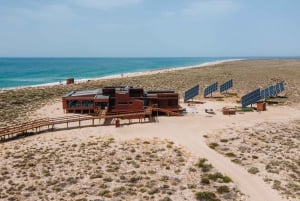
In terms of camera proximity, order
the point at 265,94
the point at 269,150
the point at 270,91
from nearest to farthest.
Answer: the point at 269,150
the point at 265,94
the point at 270,91

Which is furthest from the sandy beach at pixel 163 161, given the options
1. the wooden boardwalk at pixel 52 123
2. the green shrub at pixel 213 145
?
the wooden boardwalk at pixel 52 123

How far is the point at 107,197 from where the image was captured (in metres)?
20.1

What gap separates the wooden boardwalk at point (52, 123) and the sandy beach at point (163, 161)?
4.70 ft

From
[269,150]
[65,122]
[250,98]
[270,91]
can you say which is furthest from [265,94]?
[65,122]

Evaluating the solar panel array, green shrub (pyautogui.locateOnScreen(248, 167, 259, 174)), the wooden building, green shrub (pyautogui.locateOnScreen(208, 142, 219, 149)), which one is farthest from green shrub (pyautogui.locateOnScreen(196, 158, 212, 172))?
the solar panel array

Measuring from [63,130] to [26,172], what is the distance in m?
10.8

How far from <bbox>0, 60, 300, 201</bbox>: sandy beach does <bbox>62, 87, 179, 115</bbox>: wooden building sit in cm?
304

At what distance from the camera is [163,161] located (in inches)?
1004

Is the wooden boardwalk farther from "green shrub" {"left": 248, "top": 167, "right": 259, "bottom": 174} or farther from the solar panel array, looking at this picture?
the solar panel array

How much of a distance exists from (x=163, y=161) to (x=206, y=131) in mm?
9462

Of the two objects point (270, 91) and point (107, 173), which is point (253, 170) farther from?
point (270, 91)

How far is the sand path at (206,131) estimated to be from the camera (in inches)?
858

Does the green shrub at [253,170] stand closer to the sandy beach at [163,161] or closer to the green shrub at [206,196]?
the sandy beach at [163,161]

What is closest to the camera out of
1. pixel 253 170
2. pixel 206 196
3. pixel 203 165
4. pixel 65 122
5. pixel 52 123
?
pixel 206 196
